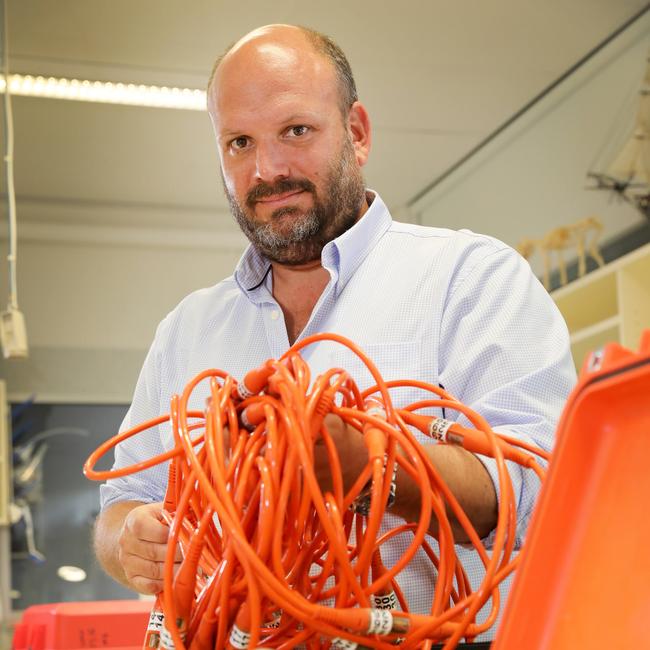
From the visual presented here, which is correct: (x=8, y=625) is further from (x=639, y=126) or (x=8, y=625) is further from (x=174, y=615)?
(x=174, y=615)

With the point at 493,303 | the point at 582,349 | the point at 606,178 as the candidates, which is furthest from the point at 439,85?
the point at 493,303

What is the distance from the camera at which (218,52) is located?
452 centimetres

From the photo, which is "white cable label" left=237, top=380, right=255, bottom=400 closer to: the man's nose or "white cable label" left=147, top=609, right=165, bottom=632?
"white cable label" left=147, top=609, right=165, bottom=632

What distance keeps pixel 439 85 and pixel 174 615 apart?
4.47 metres

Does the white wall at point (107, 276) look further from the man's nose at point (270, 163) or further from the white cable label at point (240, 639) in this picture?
the white cable label at point (240, 639)

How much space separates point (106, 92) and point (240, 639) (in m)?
4.53

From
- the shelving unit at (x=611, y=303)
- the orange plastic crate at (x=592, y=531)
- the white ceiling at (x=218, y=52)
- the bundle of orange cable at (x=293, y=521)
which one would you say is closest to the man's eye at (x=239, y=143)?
the bundle of orange cable at (x=293, y=521)

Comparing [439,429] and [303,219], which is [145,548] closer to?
[439,429]

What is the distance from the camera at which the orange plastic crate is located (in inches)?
18.2

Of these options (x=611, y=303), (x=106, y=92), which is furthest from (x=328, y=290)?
(x=106, y=92)

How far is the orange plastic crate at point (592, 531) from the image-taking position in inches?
18.2

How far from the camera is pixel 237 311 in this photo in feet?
4.70

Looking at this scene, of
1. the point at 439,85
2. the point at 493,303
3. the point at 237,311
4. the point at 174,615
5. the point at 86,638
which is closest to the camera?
the point at 174,615

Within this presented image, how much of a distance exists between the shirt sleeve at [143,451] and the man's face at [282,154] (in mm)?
276
